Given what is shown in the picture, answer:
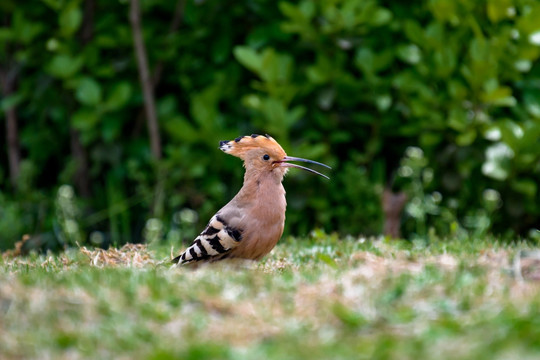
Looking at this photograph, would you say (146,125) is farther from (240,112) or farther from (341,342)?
(341,342)

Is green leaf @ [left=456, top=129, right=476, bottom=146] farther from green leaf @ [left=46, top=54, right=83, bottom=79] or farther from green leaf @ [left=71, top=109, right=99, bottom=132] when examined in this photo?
green leaf @ [left=46, top=54, right=83, bottom=79]

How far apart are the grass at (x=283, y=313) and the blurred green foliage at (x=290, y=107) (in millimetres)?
3014

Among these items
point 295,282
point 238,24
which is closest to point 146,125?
point 238,24

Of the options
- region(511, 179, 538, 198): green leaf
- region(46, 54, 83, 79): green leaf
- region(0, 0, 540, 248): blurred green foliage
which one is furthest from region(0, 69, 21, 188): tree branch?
region(511, 179, 538, 198): green leaf

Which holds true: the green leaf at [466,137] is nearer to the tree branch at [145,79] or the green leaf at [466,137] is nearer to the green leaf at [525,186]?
the green leaf at [525,186]

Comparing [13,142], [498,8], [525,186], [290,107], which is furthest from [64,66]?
[525,186]

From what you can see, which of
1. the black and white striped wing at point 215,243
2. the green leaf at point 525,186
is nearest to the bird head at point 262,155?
the black and white striped wing at point 215,243

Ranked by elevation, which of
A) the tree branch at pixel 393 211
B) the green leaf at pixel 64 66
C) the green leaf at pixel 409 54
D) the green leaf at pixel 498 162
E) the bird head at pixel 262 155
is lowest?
the tree branch at pixel 393 211

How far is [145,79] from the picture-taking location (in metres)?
7.66

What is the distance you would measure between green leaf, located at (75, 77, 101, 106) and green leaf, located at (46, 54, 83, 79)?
0.13 metres

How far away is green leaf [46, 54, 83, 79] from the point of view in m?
7.55

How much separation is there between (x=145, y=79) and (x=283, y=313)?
458 centimetres

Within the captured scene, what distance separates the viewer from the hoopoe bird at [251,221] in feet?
15.9

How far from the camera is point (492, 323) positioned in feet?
10.6
